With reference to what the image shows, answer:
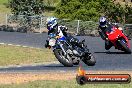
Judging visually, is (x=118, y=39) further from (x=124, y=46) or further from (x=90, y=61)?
(x=90, y=61)

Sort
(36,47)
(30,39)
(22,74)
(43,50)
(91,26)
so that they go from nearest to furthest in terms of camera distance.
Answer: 1. (22,74)
2. (43,50)
3. (36,47)
4. (30,39)
5. (91,26)

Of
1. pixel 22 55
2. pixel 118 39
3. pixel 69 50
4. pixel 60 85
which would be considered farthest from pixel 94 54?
pixel 60 85

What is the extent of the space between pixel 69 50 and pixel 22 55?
570 cm

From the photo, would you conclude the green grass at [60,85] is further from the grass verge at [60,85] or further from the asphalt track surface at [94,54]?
the asphalt track surface at [94,54]

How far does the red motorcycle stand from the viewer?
943 inches

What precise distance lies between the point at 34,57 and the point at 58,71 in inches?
230

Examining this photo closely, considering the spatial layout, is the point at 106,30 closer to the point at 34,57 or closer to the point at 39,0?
the point at 34,57

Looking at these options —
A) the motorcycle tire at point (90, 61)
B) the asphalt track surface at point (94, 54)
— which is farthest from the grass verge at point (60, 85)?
the motorcycle tire at point (90, 61)

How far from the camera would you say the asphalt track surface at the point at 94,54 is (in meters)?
19.2

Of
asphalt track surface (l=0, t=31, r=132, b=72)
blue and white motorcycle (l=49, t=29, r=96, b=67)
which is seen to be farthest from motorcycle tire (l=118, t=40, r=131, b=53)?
blue and white motorcycle (l=49, t=29, r=96, b=67)

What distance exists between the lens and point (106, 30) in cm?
2459

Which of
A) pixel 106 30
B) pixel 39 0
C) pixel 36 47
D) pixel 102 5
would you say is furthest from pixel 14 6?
pixel 106 30

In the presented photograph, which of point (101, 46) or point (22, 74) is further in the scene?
point (101, 46)

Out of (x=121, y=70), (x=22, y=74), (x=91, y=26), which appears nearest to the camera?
(x=22, y=74)
